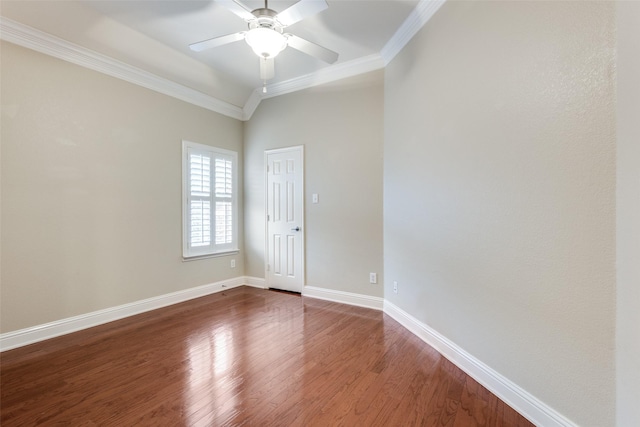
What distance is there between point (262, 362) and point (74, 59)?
347cm

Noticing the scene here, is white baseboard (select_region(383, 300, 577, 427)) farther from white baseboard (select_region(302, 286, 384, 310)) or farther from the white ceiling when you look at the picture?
the white ceiling

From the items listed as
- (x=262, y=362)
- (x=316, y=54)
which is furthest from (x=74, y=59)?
(x=262, y=362)

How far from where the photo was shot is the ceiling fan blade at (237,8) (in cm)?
185

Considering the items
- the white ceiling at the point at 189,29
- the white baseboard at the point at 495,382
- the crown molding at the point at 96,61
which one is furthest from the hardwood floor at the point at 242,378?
the white ceiling at the point at 189,29

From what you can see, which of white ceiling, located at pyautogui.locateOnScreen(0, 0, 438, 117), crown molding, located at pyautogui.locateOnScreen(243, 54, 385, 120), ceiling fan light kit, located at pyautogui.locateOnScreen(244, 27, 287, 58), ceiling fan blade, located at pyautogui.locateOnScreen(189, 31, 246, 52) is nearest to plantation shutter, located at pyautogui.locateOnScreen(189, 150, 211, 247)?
white ceiling, located at pyautogui.locateOnScreen(0, 0, 438, 117)

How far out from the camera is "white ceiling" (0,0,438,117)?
256 centimetres

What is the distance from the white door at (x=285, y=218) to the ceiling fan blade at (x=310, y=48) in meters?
1.74

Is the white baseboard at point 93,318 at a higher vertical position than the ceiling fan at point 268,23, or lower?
lower

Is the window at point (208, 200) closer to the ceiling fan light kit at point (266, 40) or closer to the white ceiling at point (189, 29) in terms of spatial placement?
the white ceiling at point (189, 29)

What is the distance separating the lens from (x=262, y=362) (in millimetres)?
2311

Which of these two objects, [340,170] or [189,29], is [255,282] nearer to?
[340,170]

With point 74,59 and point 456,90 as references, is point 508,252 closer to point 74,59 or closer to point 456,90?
point 456,90

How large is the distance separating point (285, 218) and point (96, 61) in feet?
9.24

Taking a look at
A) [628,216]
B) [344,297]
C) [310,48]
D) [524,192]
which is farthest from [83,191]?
[628,216]
